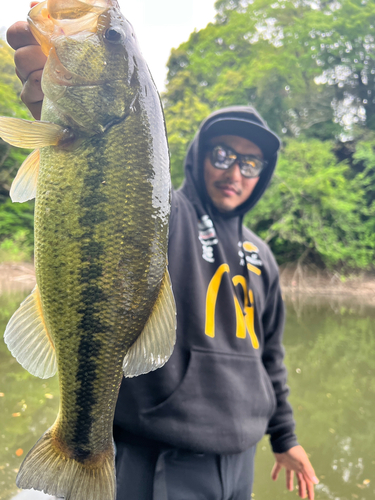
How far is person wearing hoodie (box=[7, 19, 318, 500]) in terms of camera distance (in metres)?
1.32

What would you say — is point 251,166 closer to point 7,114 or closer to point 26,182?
point 26,182

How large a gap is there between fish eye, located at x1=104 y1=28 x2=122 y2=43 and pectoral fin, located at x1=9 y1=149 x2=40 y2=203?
0.38 meters

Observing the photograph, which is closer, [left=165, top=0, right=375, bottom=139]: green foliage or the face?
the face

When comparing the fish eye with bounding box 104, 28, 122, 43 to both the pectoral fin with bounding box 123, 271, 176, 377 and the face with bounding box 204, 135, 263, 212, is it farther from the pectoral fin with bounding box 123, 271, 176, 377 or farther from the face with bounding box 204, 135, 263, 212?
the face with bounding box 204, 135, 263, 212

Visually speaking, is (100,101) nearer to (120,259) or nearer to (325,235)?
(120,259)

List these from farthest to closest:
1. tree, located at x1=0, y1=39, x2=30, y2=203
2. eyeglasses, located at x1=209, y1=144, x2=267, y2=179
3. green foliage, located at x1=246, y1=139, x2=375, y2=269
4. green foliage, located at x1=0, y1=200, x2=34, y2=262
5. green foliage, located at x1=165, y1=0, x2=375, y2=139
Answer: green foliage, located at x1=165, y1=0, x2=375, y2=139 < green foliage, located at x1=246, y1=139, x2=375, y2=269 < green foliage, located at x1=0, y1=200, x2=34, y2=262 < tree, located at x1=0, y1=39, x2=30, y2=203 < eyeglasses, located at x1=209, y1=144, x2=267, y2=179

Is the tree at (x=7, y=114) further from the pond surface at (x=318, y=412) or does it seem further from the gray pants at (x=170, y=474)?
the gray pants at (x=170, y=474)

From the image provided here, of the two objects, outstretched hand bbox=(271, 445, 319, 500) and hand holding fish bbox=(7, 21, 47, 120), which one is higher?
hand holding fish bbox=(7, 21, 47, 120)

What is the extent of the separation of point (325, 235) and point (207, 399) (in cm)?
1278

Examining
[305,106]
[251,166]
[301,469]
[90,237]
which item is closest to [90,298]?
[90,237]

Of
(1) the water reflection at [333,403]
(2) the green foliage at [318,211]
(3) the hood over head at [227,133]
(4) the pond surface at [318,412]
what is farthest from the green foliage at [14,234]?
(3) the hood over head at [227,133]

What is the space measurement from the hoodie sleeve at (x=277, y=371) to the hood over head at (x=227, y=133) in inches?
22.7

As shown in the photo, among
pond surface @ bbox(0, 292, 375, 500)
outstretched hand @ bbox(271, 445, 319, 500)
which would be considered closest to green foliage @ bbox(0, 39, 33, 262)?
pond surface @ bbox(0, 292, 375, 500)

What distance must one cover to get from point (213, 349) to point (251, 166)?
110 centimetres
